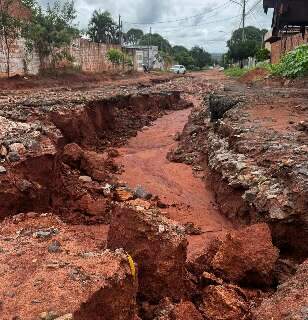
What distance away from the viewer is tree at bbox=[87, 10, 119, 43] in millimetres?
45844

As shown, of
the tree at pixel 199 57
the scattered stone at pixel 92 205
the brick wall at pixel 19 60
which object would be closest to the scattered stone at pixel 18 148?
the scattered stone at pixel 92 205

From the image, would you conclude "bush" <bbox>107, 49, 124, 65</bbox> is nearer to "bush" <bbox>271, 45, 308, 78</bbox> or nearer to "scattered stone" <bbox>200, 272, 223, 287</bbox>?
"bush" <bbox>271, 45, 308, 78</bbox>

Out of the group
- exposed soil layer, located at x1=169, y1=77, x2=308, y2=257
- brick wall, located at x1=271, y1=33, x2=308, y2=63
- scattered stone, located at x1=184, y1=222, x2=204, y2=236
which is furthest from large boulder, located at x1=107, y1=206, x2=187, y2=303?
brick wall, located at x1=271, y1=33, x2=308, y2=63

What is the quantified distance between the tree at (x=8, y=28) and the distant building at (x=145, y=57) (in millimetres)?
24518

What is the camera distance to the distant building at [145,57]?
48797 millimetres

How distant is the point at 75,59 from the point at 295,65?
17.6 m

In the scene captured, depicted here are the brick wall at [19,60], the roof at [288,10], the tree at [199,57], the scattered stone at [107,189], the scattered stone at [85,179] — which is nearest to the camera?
the scattered stone at [107,189]

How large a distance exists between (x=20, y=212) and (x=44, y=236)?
2279 mm

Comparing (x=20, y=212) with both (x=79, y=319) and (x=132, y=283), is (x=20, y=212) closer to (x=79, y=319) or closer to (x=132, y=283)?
(x=132, y=283)

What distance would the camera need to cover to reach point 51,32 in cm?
2481

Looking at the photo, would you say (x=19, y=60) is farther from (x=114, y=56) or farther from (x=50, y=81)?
(x=114, y=56)

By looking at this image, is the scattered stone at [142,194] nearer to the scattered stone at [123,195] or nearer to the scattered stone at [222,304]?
the scattered stone at [123,195]

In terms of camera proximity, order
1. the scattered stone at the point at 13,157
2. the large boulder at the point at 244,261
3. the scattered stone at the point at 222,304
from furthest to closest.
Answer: the scattered stone at the point at 13,157
the large boulder at the point at 244,261
the scattered stone at the point at 222,304

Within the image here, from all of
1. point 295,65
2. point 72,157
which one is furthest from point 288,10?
point 72,157
